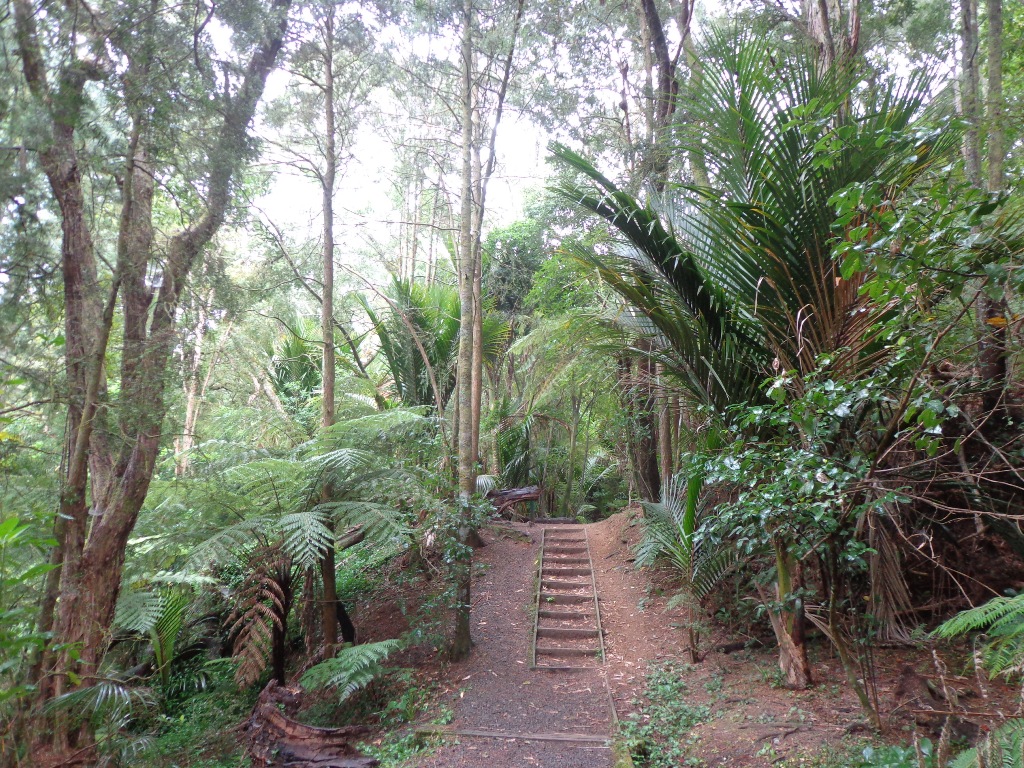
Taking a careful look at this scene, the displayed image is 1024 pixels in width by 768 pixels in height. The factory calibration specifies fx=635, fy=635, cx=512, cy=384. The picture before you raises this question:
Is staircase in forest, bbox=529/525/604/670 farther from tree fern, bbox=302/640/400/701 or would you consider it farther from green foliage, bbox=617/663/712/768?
tree fern, bbox=302/640/400/701

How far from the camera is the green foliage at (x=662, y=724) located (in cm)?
440

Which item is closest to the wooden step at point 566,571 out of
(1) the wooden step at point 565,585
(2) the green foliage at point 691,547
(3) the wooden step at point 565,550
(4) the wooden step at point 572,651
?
(1) the wooden step at point 565,585

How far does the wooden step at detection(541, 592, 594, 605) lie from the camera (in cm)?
814

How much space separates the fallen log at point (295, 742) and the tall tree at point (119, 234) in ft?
4.15

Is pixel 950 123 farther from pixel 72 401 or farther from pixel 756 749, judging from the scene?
pixel 72 401

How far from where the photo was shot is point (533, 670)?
6.36 m

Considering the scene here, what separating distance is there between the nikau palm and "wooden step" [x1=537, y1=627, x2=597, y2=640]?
353 centimetres

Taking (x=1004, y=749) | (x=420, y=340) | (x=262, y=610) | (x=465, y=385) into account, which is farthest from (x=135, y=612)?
→ (x=420, y=340)

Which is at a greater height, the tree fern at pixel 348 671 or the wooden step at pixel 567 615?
the tree fern at pixel 348 671

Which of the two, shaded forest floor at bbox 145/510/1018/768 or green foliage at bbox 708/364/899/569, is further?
shaded forest floor at bbox 145/510/1018/768

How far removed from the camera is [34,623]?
3.97 meters

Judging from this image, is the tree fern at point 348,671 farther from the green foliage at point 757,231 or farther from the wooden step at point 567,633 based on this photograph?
the green foliage at point 757,231

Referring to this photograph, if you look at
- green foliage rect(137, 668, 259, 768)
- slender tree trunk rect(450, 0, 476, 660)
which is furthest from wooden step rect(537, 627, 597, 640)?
green foliage rect(137, 668, 259, 768)

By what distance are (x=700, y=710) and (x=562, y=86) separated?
9478 millimetres
